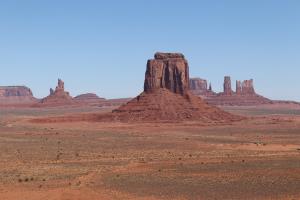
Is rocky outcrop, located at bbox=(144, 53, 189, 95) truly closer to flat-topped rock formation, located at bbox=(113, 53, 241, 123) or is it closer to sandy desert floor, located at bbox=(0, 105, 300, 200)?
flat-topped rock formation, located at bbox=(113, 53, 241, 123)

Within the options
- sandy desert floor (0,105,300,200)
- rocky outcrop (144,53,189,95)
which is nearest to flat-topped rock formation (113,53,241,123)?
rocky outcrop (144,53,189,95)

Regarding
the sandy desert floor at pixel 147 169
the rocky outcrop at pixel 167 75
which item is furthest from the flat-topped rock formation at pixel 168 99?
the sandy desert floor at pixel 147 169

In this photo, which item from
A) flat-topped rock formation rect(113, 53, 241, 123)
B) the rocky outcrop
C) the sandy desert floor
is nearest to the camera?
the sandy desert floor

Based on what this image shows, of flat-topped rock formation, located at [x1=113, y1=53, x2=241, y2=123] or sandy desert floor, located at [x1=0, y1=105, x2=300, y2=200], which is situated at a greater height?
flat-topped rock formation, located at [x1=113, y1=53, x2=241, y2=123]

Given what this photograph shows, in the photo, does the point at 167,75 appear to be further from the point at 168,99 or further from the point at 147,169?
the point at 147,169

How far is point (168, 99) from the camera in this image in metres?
100

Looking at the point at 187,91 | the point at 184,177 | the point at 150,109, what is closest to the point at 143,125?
the point at 150,109

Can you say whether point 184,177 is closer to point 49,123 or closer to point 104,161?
point 104,161

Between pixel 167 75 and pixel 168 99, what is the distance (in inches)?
215

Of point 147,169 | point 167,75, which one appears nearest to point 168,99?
point 167,75

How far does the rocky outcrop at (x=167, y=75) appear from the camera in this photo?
337 ft

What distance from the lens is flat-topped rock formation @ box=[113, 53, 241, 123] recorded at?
98.5 meters

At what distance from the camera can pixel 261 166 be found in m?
37.9

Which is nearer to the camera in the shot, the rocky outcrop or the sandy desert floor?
the sandy desert floor
